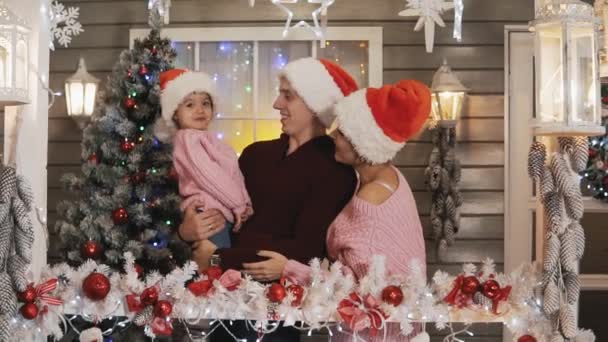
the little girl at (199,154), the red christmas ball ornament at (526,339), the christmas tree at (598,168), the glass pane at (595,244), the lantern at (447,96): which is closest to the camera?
the red christmas ball ornament at (526,339)

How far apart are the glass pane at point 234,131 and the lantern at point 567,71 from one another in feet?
9.06

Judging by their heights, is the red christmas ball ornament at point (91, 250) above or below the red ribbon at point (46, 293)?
above

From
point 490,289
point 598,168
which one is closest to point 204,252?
point 490,289

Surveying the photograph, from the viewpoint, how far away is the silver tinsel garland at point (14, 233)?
3.31 meters

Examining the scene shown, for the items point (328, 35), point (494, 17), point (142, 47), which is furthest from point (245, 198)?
point (494, 17)

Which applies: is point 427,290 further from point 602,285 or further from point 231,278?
point 602,285

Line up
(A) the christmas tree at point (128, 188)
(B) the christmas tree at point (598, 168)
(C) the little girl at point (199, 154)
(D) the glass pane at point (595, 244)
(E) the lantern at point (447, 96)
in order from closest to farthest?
(C) the little girl at point (199, 154)
(A) the christmas tree at point (128, 188)
(E) the lantern at point (447, 96)
(B) the christmas tree at point (598, 168)
(D) the glass pane at point (595, 244)

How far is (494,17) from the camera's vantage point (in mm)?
6074

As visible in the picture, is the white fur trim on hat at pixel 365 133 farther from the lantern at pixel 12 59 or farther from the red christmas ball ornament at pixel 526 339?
the lantern at pixel 12 59

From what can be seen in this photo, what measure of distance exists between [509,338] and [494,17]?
2.05 m

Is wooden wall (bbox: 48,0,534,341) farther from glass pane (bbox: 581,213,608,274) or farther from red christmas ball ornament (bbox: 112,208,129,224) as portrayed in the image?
red christmas ball ornament (bbox: 112,208,129,224)

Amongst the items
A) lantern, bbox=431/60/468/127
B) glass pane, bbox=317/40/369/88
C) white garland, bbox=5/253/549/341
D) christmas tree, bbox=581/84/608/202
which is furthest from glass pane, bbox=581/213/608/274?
white garland, bbox=5/253/549/341

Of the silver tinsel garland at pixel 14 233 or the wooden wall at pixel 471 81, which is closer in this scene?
the silver tinsel garland at pixel 14 233

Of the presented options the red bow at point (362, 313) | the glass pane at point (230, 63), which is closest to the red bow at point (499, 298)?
the red bow at point (362, 313)
